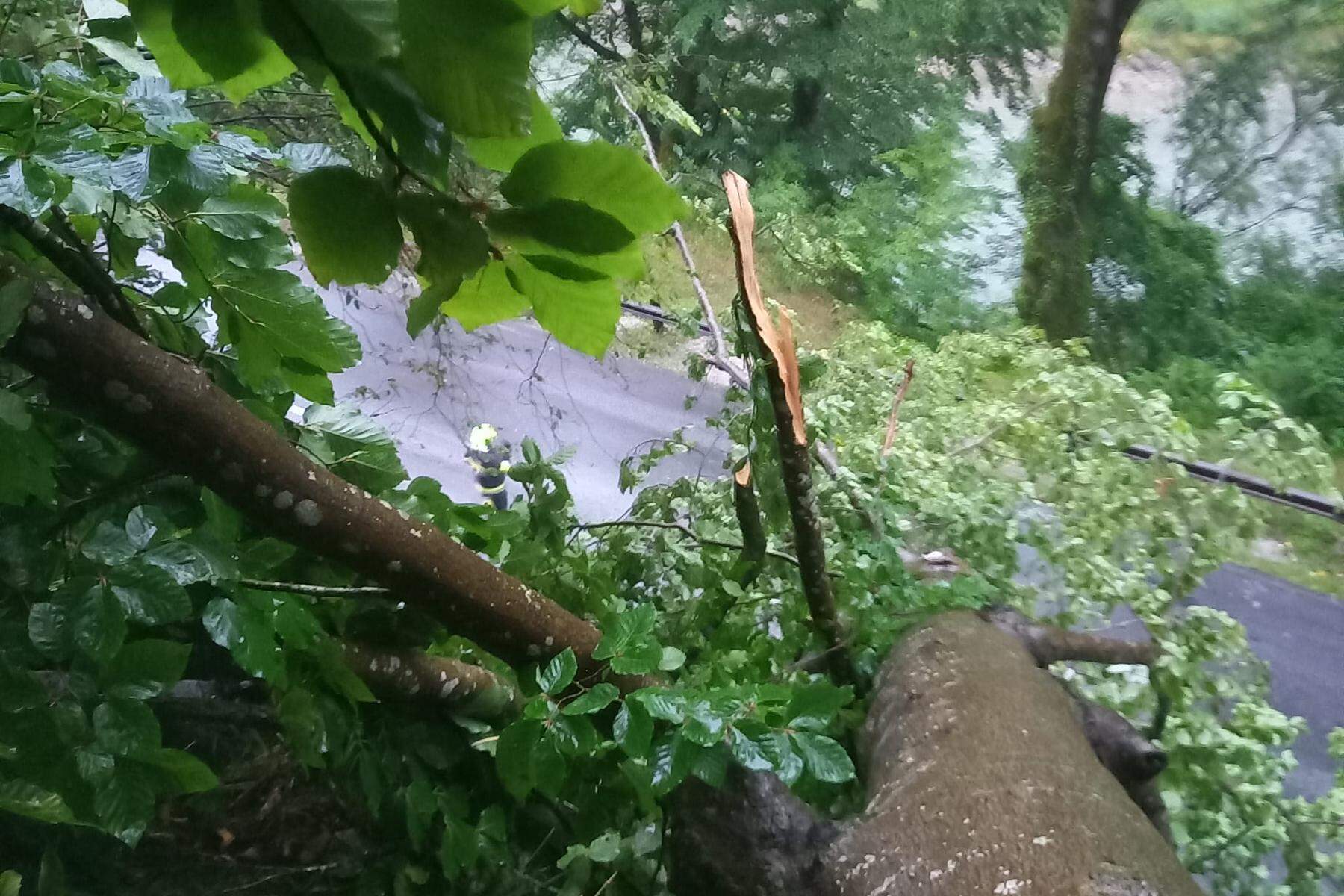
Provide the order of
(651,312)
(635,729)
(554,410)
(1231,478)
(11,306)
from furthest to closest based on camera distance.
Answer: (554,410) < (651,312) < (1231,478) < (635,729) < (11,306)

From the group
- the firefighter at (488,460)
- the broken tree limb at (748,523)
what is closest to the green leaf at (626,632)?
the broken tree limb at (748,523)

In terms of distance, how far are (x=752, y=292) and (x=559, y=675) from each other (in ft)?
0.86

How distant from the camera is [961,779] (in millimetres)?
479

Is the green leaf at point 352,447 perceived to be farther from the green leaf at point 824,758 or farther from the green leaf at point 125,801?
the green leaf at point 824,758

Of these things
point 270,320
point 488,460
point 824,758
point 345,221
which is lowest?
point 488,460

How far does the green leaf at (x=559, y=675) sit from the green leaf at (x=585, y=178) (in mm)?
240

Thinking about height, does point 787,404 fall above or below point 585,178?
below

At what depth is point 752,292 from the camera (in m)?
0.52

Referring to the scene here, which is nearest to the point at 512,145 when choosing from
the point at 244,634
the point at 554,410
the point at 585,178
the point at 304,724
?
the point at 585,178

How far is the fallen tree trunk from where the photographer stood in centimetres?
39

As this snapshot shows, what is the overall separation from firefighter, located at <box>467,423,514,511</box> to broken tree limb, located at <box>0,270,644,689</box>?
1.03m

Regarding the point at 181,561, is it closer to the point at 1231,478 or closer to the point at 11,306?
the point at 11,306

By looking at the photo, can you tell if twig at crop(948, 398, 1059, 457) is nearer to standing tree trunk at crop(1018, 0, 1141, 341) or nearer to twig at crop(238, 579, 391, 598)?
standing tree trunk at crop(1018, 0, 1141, 341)

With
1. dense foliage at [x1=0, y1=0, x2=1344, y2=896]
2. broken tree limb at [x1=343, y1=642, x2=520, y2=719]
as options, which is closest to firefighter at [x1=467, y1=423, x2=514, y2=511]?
dense foliage at [x1=0, y1=0, x2=1344, y2=896]
